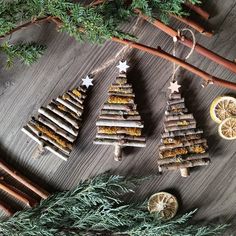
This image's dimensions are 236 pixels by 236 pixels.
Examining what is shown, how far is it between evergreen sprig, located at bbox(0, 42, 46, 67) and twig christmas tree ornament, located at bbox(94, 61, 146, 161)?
14.6 inches

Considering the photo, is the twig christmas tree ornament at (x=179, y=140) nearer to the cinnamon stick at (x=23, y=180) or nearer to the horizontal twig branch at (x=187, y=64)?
the horizontal twig branch at (x=187, y=64)

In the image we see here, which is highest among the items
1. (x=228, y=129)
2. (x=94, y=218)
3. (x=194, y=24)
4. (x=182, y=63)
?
(x=194, y=24)

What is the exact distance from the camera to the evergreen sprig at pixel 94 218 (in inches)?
77.0

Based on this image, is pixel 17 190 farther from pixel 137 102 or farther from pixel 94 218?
pixel 137 102

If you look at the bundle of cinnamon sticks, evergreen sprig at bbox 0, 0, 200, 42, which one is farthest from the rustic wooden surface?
evergreen sprig at bbox 0, 0, 200, 42

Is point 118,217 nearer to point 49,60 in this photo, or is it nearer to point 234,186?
point 234,186

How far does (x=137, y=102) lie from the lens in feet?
6.64

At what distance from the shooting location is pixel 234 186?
2.07 meters

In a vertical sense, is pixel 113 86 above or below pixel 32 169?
above

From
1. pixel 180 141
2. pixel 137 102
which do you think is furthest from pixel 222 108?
pixel 137 102

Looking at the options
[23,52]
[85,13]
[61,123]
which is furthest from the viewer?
[61,123]

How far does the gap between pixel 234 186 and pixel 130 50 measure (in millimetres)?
825

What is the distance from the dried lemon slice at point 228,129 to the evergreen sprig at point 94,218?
401 mm

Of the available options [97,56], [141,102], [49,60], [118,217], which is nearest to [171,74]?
[141,102]
